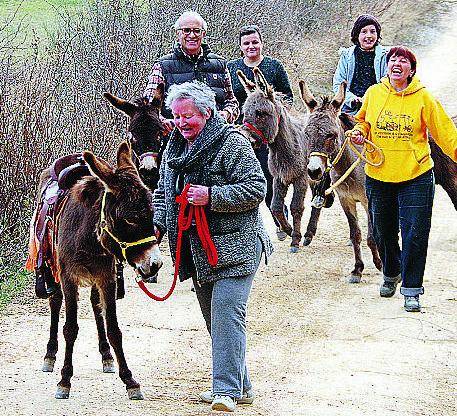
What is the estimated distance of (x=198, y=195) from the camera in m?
5.81

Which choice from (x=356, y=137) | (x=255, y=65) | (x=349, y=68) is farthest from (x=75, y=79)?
(x=356, y=137)

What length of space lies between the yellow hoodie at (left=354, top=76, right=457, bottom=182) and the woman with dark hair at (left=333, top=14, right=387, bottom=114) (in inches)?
65.8

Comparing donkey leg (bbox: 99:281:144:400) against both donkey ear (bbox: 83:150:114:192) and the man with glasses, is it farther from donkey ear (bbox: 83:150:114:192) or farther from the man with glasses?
the man with glasses

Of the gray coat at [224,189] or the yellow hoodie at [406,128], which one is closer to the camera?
the gray coat at [224,189]

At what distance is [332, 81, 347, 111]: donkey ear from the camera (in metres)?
9.96

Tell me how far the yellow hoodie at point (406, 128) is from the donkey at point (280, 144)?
2.41 meters

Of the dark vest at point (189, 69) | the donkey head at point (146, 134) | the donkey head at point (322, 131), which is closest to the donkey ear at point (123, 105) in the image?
the donkey head at point (146, 134)

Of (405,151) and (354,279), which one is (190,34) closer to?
(405,151)

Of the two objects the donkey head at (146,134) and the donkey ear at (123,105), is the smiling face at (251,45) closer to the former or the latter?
the donkey head at (146,134)

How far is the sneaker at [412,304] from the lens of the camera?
883cm

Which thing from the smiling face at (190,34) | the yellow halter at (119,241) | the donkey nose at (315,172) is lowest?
the yellow halter at (119,241)

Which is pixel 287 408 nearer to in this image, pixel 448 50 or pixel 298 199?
pixel 298 199

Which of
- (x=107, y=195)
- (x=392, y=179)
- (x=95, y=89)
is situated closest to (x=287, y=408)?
(x=107, y=195)

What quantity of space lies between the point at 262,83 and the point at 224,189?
5.18 metres
